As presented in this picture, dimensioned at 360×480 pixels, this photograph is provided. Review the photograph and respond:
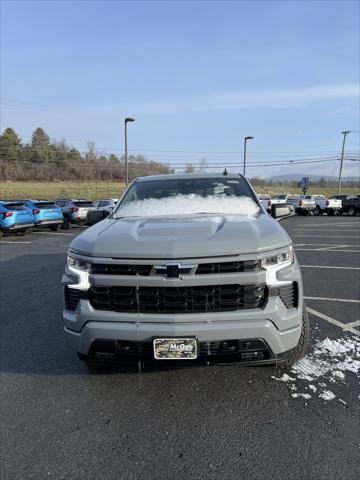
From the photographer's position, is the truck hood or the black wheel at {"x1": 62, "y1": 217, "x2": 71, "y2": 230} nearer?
the truck hood

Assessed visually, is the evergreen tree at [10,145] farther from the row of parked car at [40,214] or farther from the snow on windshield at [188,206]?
the snow on windshield at [188,206]

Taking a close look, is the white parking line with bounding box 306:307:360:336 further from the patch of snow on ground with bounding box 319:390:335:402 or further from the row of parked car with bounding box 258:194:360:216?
the row of parked car with bounding box 258:194:360:216

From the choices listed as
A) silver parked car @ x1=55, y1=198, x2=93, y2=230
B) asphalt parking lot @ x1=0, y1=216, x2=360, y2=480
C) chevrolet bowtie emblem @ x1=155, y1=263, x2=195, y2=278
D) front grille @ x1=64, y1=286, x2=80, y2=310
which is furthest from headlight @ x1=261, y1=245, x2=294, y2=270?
silver parked car @ x1=55, y1=198, x2=93, y2=230

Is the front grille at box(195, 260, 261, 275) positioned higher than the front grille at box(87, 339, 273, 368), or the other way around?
the front grille at box(195, 260, 261, 275)

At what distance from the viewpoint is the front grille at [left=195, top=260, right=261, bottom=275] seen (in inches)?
101

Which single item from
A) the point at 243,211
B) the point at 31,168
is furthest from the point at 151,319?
the point at 31,168

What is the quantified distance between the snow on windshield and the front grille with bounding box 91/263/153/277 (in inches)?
47.4

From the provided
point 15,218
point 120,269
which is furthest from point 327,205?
point 120,269

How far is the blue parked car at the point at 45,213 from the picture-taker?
17.3m

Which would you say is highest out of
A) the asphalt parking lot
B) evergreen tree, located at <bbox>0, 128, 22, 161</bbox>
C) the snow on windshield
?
evergreen tree, located at <bbox>0, 128, 22, 161</bbox>

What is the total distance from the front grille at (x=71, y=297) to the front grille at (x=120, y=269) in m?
0.25

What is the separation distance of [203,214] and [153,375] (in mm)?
1598

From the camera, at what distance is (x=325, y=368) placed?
329 centimetres

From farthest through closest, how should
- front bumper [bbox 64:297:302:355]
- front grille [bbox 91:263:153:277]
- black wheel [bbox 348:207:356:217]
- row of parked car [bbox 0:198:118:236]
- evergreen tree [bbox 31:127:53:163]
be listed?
evergreen tree [bbox 31:127:53:163], black wheel [bbox 348:207:356:217], row of parked car [bbox 0:198:118:236], front grille [bbox 91:263:153:277], front bumper [bbox 64:297:302:355]
